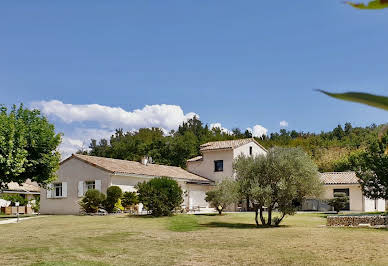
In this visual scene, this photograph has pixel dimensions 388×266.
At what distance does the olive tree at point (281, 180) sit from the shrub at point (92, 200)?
485 inches

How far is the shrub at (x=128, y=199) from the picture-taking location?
106 feet

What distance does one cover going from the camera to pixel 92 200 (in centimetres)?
3175

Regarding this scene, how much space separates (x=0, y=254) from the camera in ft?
45.3

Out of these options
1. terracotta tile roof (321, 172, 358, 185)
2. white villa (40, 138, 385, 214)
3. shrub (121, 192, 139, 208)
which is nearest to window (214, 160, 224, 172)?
white villa (40, 138, 385, 214)

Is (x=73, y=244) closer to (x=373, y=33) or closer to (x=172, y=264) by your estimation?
(x=172, y=264)

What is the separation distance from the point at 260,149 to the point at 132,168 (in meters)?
15.5

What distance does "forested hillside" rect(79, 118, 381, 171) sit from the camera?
60.9 m

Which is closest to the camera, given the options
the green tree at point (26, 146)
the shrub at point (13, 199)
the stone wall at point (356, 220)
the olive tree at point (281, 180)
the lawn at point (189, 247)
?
the lawn at point (189, 247)

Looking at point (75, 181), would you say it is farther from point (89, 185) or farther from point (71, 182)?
point (89, 185)

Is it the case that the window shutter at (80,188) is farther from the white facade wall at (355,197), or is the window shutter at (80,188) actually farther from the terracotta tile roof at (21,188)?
the white facade wall at (355,197)

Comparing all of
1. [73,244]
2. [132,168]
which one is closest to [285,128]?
[132,168]

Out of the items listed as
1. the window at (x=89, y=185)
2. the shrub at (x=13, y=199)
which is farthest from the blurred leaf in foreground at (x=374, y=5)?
the shrub at (x=13, y=199)

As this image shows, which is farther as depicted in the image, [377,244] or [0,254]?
[377,244]

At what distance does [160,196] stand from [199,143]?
120 ft
